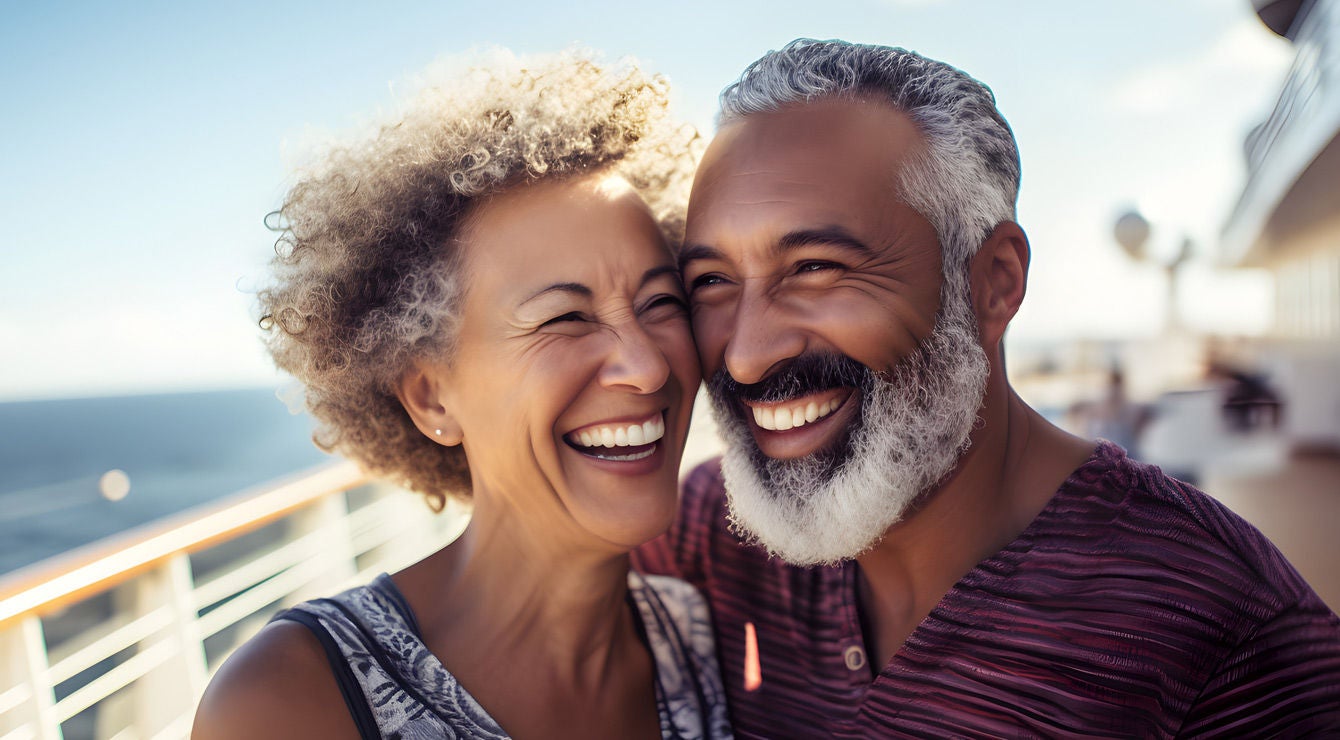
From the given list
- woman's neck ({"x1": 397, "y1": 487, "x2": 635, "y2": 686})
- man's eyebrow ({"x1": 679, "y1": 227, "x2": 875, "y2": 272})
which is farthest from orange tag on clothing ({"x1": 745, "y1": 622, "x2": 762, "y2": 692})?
man's eyebrow ({"x1": 679, "y1": 227, "x2": 875, "y2": 272})

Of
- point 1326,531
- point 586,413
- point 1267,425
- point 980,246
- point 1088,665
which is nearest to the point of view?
point 1088,665

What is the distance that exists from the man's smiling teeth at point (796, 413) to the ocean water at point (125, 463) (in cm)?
7274

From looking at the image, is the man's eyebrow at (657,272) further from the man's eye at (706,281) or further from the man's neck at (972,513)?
the man's neck at (972,513)

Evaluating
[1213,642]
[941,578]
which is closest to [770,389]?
[941,578]

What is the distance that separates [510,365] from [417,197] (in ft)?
1.39

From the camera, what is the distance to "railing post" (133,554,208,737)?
272 cm

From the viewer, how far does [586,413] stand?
1692 mm

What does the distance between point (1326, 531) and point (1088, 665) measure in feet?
19.2

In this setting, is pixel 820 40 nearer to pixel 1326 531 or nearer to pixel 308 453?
pixel 1326 531

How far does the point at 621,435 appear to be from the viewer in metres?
1.70

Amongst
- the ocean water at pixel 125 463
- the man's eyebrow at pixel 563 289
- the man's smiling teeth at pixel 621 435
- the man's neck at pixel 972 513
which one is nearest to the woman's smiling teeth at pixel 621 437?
the man's smiling teeth at pixel 621 435

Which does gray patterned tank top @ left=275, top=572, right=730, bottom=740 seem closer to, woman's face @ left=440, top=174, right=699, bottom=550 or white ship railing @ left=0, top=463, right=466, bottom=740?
woman's face @ left=440, top=174, right=699, bottom=550

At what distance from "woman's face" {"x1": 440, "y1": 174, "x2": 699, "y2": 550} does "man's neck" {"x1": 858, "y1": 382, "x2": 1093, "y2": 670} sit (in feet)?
1.81

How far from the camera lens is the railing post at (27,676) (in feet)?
6.81
